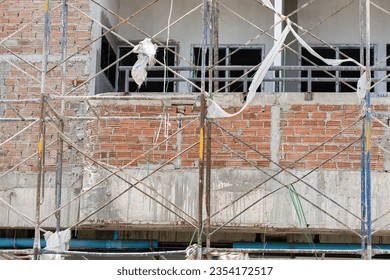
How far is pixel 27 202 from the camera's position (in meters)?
13.0

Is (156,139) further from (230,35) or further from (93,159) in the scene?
(230,35)

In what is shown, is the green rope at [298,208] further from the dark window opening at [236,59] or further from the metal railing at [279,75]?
the dark window opening at [236,59]

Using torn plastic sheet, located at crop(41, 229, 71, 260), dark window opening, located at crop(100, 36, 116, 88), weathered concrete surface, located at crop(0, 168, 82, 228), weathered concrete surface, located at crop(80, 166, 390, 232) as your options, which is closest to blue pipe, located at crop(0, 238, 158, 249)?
weathered concrete surface, located at crop(0, 168, 82, 228)

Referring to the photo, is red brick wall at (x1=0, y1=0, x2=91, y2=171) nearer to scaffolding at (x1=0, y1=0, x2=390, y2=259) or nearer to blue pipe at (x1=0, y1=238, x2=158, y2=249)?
scaffolding at (x1=0, y1=0, x2=390, y2=259)

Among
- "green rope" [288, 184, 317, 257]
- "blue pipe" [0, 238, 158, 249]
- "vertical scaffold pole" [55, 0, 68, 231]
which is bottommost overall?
"blue pipe" [0, 238, 158, 249]

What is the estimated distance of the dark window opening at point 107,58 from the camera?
1441cm

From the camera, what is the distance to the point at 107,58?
14.6m

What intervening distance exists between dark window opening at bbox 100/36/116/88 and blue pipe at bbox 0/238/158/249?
267 cm

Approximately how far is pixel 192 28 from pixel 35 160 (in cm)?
365

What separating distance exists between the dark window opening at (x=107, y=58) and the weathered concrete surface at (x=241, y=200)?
241 cm

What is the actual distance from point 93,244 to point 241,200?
7.02 ft

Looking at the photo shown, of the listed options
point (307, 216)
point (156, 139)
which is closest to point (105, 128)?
point (156, 139)

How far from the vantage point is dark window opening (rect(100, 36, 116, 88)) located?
14406mm

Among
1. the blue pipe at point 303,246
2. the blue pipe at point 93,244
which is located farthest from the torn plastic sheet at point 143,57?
the blue pipe at point 303,246
